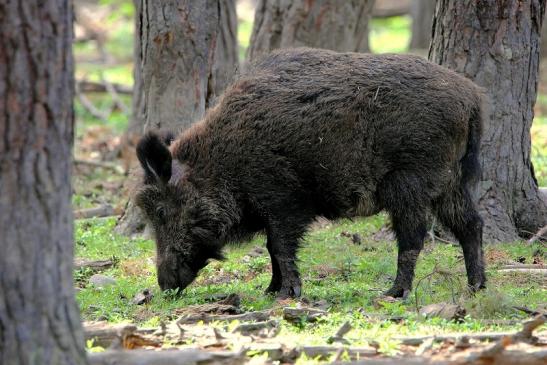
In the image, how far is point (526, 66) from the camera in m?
9.27

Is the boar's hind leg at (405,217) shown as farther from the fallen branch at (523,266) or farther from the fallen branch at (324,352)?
the fallen branch at (324,352)

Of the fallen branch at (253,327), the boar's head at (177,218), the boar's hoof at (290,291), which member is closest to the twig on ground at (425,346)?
the fallen branch at (253,327)

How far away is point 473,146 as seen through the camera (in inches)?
308

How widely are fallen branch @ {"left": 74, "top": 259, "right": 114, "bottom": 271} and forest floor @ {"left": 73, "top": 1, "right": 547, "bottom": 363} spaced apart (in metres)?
0.02

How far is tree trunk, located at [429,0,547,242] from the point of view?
29.9 feet

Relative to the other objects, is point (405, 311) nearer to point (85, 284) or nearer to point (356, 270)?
point (356, 270)

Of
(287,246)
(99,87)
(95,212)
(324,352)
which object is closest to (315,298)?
(287,246)

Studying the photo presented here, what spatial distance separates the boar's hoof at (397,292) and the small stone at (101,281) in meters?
2.68

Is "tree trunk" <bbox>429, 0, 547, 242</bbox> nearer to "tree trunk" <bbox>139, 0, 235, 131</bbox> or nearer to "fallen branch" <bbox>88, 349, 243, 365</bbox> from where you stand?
"tree trunk" <bbox>139, 0, 235, 131</bbox>

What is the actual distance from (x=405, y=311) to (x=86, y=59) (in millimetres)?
19700

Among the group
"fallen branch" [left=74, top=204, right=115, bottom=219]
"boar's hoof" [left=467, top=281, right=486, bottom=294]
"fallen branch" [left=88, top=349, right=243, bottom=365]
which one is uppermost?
Answer: "fallen branch" [left=88, top=349, right=243, bottom=365]

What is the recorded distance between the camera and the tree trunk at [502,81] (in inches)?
359

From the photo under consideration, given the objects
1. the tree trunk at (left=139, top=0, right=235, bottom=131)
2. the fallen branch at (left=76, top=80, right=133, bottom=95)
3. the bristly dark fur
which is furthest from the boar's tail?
the fallen branch at (left=76, top=80, right=133, bottom=95)

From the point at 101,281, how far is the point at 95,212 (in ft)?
11.3
